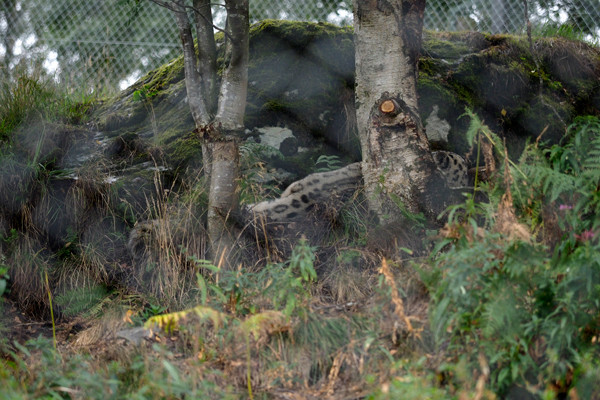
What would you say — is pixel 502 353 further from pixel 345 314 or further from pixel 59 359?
pixel 59 359

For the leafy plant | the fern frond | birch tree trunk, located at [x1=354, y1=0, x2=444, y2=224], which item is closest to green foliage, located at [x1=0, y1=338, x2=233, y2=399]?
the leafy plant

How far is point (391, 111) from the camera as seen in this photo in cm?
392

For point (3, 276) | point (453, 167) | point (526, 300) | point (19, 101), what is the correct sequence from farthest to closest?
point (19, 101) < point (453, 167) < point (3, 276) < point (526, 300)

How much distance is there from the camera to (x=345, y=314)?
10.0 feet

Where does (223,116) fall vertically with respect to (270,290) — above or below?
above

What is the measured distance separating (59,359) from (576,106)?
4.76m

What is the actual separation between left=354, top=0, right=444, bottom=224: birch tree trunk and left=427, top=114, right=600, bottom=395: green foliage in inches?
48.1

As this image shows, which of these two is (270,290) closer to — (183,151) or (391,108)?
(391,108)

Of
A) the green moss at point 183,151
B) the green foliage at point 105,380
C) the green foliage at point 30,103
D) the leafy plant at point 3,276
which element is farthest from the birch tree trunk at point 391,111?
the green foliage at point 30,103

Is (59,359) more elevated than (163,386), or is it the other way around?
(59,359)

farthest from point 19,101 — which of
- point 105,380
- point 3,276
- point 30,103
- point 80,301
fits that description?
point 105,380

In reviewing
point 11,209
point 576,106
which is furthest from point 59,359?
point 576,106

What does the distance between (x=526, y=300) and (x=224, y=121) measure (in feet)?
7.28

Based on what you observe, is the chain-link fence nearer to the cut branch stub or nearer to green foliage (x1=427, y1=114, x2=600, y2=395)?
the cut branch stub
